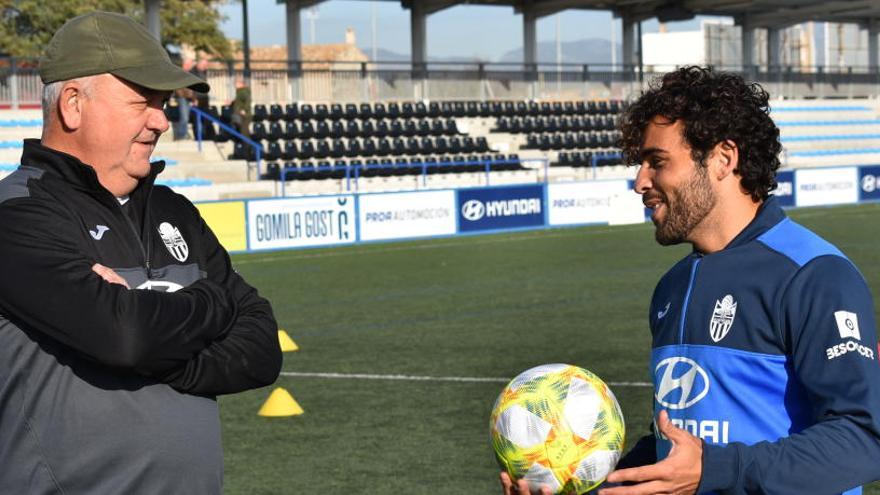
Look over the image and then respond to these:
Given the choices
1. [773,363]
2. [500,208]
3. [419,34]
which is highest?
[419,34]

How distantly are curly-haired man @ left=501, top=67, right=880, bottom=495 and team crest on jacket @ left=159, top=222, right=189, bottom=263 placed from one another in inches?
39.0

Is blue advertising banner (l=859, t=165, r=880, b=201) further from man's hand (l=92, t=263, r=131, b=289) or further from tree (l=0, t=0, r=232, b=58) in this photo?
tree (l=0, t=0, r=232, b=58)

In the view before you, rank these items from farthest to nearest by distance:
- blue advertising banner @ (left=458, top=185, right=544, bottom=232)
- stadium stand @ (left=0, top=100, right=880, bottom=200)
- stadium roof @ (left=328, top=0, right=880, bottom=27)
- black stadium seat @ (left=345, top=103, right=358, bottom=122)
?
stadium roof @ (left=328, top=0, right=880, bottom=27), black stadium seat @ (left=345, top=103, right=358, bottom=122), stadium stand @ (left=0, top=100, right=880, bottom=200), blue advertising banner @ (left=458, top=185, right=544, bottom=232)

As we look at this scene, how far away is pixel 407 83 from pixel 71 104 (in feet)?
116

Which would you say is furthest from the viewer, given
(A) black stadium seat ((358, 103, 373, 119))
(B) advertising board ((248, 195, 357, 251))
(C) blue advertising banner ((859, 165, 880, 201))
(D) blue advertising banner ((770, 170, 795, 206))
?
(A) black stadium seat ((358, 103, 373, 119))

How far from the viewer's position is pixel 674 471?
2.76m

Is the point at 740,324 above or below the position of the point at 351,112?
below

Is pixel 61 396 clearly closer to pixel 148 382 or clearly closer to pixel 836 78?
pixel 148 382

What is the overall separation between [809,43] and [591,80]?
68.3m

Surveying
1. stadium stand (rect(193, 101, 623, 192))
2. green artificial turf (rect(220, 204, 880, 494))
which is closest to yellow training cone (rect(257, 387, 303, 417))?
green artificial turf (rect(220, 204, 880, 494))

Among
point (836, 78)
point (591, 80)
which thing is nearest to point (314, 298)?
point (591, 80)

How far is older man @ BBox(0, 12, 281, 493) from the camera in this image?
3.06m

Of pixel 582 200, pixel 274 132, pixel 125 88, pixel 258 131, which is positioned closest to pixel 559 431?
pixel 125 88

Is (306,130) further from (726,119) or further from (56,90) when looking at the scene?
(726,119)
